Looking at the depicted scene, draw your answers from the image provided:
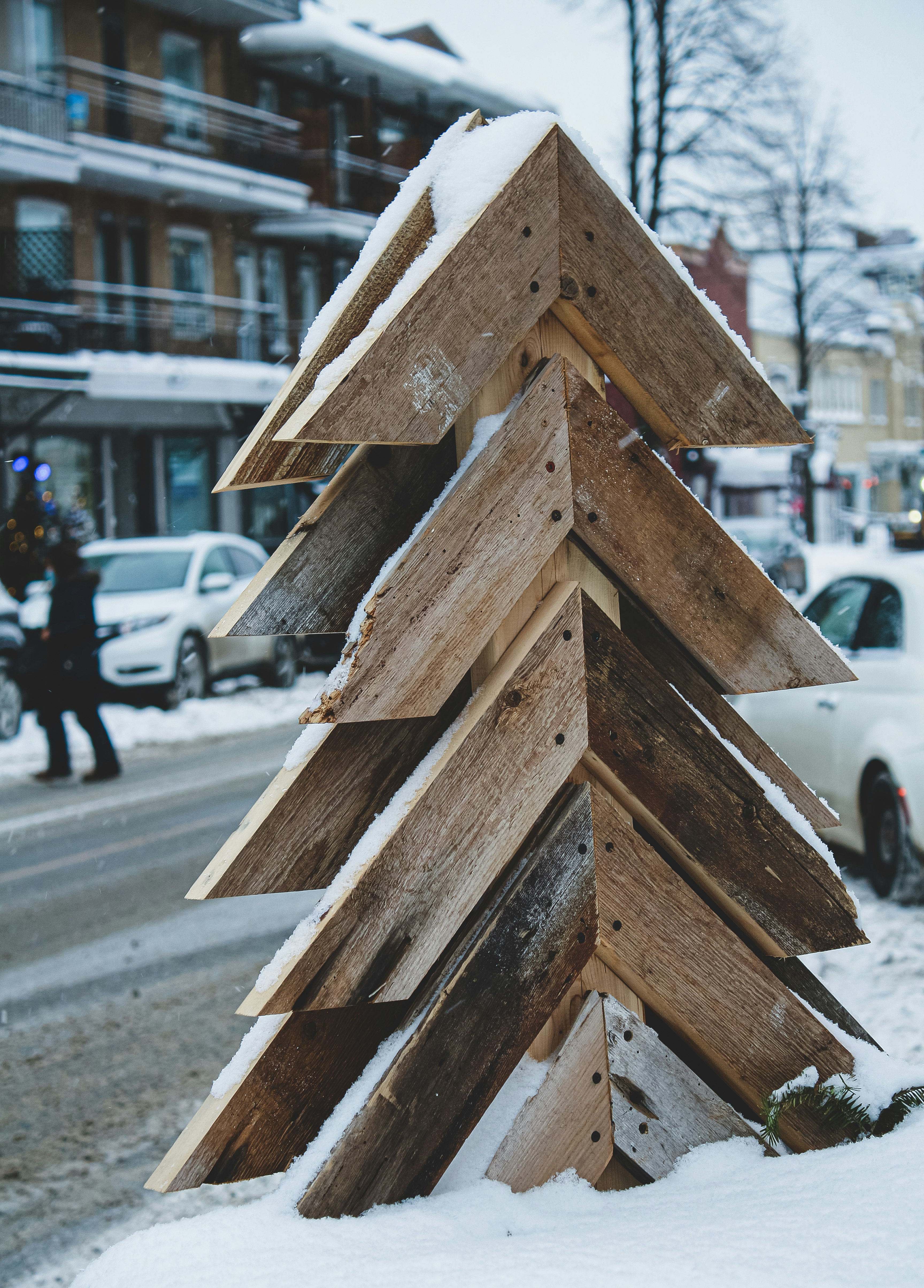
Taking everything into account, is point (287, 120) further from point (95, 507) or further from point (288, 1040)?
point (288, 1040)

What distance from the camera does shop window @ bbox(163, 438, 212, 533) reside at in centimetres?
2667

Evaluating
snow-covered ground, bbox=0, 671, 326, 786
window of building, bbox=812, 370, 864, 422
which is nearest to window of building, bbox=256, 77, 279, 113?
snow-covered ground, bbox=0, 671, 326, 786

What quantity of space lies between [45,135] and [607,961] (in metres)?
23.6

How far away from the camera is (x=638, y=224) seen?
4.58 feet

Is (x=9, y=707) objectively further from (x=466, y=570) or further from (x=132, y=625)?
(x=466, y=570)

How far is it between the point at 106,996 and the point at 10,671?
741 centimetres

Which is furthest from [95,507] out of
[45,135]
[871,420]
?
[871,420]

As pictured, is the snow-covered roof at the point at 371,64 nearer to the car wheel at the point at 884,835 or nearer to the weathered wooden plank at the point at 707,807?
the car wheel at the point at 884,835

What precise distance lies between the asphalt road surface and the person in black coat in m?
0.90

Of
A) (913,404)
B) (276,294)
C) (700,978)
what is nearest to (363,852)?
(700,978)

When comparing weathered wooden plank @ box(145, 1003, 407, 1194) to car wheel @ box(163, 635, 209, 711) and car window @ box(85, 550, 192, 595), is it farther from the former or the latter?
car window @ box(85, 550, 192, 595)

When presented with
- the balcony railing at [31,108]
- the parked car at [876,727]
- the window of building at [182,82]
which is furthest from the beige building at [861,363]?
the parked car at [876,727]

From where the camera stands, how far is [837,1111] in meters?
1.51

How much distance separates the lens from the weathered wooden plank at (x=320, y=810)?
139 cm
